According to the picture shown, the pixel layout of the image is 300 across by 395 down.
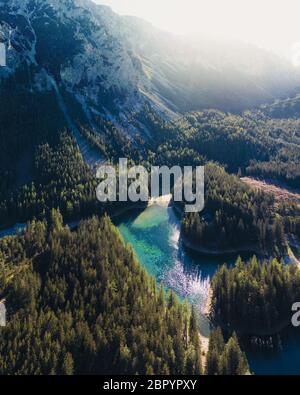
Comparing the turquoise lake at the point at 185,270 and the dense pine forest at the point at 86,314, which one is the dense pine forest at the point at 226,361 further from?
the turquoise lake at the point at 185,270

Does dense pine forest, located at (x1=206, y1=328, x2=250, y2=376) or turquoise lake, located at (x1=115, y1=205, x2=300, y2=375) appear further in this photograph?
turquoise lake, located at (x1=115, y1=205, x2=300, y2=375)

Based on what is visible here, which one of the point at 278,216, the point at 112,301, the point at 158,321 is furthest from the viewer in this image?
the point at 278,216

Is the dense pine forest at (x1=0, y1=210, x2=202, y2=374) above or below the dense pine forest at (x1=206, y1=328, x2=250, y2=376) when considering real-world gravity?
above

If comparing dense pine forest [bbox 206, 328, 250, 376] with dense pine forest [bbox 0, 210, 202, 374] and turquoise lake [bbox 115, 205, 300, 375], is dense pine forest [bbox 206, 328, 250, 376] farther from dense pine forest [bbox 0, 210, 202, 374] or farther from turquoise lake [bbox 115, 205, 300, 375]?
turquoise lake [bbox 115, 205, 300, 375]

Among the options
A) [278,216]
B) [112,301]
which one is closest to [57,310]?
[112,301]

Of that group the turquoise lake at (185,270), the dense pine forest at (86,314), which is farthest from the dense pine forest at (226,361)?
the turquoise lake at (185,270)

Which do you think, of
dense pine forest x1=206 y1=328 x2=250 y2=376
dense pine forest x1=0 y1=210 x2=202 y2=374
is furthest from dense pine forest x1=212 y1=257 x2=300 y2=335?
dense pine forest x1=206 y1=328 x2=250 y2=376
